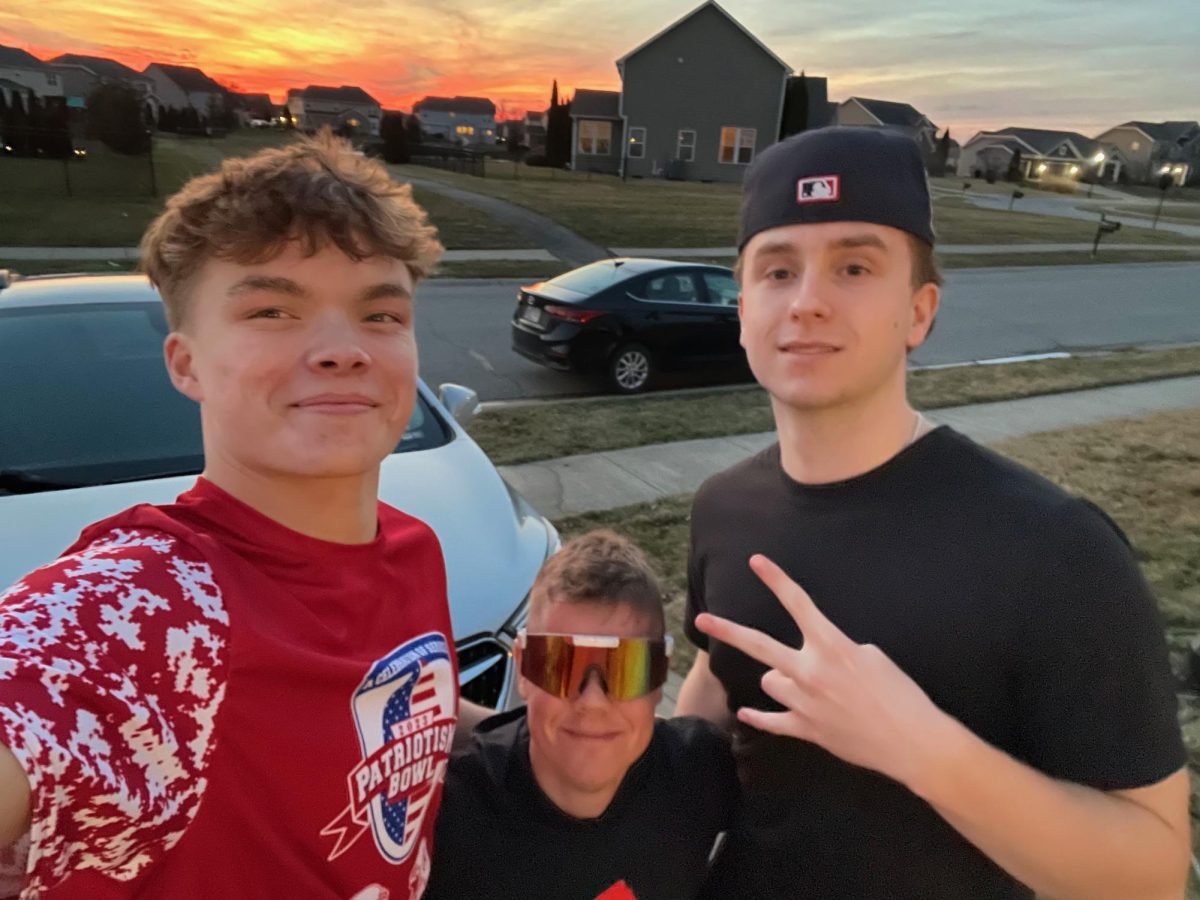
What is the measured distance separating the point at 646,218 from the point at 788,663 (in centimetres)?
2366

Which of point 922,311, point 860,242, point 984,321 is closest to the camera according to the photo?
point 860,242

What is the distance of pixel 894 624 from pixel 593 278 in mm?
8091

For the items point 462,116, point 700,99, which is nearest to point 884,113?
point 700,99

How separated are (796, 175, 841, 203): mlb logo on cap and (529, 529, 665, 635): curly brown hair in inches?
30.9

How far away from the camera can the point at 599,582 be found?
5.17ft

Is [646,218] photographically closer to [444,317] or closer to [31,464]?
[444,317]

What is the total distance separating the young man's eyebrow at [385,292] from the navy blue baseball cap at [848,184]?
0.71m

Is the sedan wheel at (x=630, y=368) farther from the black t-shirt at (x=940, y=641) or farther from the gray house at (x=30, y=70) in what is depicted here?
the gray house at (x=30, y=70)

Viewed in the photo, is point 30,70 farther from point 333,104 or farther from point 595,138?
point 595,138

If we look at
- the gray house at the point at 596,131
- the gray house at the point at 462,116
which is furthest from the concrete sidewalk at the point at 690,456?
the gray house at the point at 462,116

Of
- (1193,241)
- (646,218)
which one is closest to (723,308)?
(646,218)

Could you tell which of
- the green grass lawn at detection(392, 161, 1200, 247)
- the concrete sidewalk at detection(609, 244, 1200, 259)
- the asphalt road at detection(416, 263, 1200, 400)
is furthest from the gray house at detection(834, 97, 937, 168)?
the asphalt road at detection(416, 263, 1200, 400)

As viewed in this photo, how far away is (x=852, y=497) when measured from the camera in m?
1.44

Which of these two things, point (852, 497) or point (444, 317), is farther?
point (444, 317)
